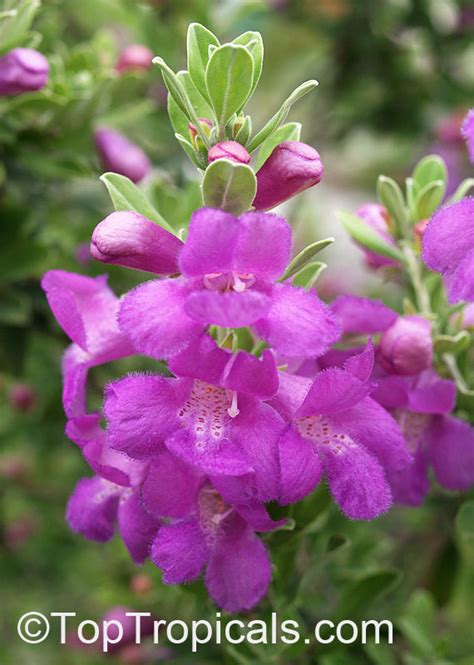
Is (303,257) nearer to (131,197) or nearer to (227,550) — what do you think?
(131,197)

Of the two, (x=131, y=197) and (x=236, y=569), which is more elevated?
(x=131, y=197)

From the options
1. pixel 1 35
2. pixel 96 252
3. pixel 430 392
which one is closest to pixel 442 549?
pixel 430 392

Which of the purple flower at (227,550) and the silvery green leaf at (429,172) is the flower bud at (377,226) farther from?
the purple flower at (227,550)

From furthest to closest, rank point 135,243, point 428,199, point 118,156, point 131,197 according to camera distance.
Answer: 1. point 118,156
2. point 428,199
3. point 131,197
4. point 135,243

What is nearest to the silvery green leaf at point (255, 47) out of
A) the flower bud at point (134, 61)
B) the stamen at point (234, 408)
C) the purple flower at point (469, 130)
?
the purple flower at point (469, 130)

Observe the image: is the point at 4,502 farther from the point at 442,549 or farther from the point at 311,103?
the point at 311,103

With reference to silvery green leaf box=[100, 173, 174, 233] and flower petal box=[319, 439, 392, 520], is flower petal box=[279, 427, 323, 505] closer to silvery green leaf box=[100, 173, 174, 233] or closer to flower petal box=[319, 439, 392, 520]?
flower petal box=[319, 439, 392, 520]

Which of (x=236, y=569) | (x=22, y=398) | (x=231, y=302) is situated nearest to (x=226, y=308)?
(x=231, y=302)
